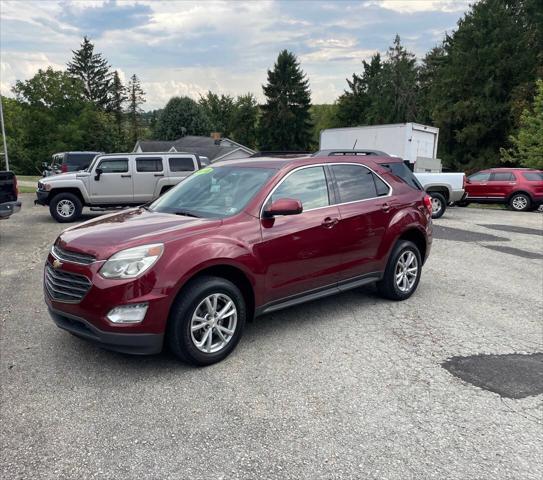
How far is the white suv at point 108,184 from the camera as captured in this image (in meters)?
12.4

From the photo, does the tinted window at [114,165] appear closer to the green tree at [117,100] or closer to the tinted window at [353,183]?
the tinted window at [353,183]

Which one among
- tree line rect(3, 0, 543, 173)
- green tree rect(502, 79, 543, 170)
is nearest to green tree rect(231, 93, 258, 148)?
tree line rect(3, 0, 543, 173)

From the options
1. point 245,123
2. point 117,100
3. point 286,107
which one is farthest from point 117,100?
point 286,107

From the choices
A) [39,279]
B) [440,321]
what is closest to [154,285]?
[440,321]

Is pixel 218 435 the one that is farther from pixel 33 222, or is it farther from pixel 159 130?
pixel 159 130

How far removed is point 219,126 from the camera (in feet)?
274

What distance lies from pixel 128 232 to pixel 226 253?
84 centimetres

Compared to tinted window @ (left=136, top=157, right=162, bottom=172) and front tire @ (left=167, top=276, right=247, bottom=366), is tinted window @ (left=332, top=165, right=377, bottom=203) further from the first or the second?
tinted window @ (left=136, top=157, right=162, bottom=172)

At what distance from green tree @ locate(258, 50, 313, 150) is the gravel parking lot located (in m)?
60.2

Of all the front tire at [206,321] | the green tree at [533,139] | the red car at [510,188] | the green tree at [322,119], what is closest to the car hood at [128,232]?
the front tire at [206,321]

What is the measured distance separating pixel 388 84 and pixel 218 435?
59907mm

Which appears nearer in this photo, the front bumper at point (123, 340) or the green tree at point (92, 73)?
the front bumper at point (123, 340)

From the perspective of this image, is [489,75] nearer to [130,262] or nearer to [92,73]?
[130,262]

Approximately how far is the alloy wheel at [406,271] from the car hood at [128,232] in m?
2.61
